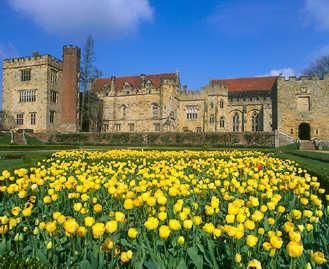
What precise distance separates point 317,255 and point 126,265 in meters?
1.57

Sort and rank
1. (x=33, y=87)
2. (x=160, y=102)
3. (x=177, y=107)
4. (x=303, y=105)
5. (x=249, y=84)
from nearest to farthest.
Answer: (x=303, y=105) < (x=33, y=87) < (x=160, y=102) < (x=177, y=107) < (x=249, y=84)

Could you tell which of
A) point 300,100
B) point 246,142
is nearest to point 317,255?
point 246,142

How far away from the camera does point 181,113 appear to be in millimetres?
51875

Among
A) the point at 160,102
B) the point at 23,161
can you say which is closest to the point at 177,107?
the point at 160,102

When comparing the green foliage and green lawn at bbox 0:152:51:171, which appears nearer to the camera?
green lawn at bbox 0:152:51:171

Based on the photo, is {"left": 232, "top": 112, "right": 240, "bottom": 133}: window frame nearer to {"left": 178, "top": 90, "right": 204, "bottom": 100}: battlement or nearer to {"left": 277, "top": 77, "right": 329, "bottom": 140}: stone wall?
{"left": 178, "top": 90, "right": 204, "bottom": 100}: battlement

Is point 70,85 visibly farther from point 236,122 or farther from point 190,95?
point 236,122

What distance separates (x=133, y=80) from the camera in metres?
53.3

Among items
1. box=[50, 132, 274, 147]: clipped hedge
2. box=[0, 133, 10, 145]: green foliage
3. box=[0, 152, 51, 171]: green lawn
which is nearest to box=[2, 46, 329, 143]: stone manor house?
box=[50, 132, 274, 147]: clipped hedge

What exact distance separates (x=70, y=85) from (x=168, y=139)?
15.2 meters

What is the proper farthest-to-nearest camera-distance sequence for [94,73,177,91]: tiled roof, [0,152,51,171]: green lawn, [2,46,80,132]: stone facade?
[94,73,177,91]: tiled roof, [2,46,80,132]: stone facade, [0,152,51,171]: green lawn

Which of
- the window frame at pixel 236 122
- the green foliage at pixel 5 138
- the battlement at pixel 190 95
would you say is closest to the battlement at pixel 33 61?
the green foliage at pixel 5 138

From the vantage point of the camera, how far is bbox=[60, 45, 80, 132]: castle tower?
45656 millimetres

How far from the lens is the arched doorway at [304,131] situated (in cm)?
4300
